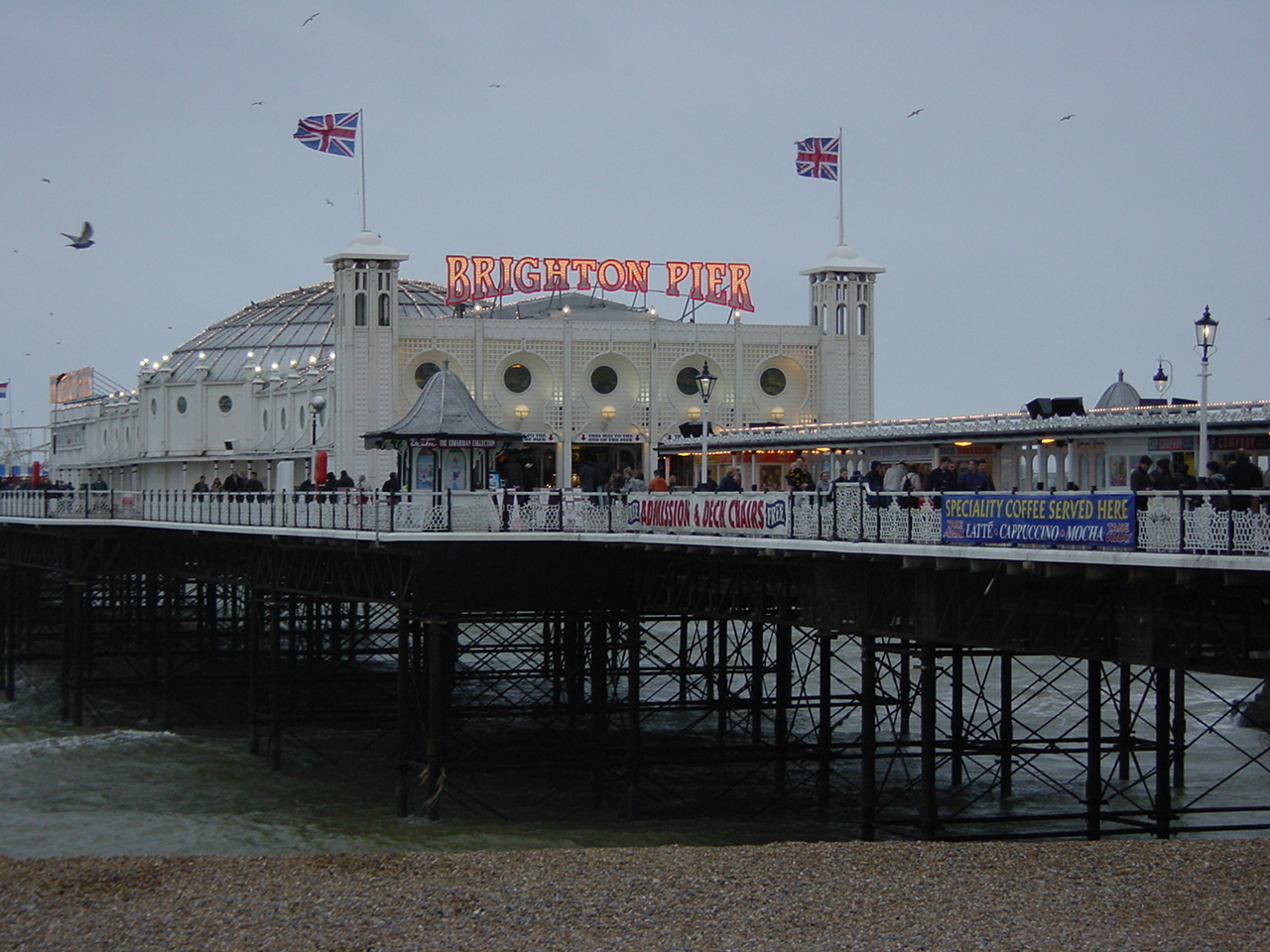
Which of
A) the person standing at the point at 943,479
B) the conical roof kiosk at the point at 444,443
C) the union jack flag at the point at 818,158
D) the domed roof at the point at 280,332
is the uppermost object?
the union jack flag at the point at 818,158

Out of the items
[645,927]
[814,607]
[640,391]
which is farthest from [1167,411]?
[640,391]

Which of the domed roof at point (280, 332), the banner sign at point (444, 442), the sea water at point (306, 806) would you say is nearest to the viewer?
the sea water at point (306, 806)

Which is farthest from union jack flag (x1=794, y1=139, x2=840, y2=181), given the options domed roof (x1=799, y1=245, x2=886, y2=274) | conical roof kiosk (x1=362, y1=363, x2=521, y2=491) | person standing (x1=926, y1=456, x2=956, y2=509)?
person standing (x1=926, y1=456, x2=956, y2=509)

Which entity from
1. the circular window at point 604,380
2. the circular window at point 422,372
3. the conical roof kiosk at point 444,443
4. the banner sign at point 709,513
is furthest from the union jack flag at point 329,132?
the banner sign at point 709,513

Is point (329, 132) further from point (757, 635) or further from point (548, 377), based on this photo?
point (757, 635)

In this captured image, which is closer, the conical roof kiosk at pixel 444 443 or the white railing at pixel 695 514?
the white railing at pixel 695 514

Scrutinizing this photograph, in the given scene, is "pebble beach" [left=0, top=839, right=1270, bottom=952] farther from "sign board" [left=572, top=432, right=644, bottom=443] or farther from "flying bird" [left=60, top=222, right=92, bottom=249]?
"sign board" [left=572, top=432, right=644, bottom=443]

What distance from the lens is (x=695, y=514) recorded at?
32.2 metres

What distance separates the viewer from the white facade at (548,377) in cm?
6519

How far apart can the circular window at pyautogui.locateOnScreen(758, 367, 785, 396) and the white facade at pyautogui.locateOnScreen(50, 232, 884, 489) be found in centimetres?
6

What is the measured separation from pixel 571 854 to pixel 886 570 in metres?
6.77

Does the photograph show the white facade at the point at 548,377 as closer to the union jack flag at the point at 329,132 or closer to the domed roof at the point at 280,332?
the union jack flag at the point at 329,132

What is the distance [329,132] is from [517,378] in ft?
39.4

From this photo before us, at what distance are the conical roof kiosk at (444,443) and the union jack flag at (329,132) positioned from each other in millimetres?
23609
